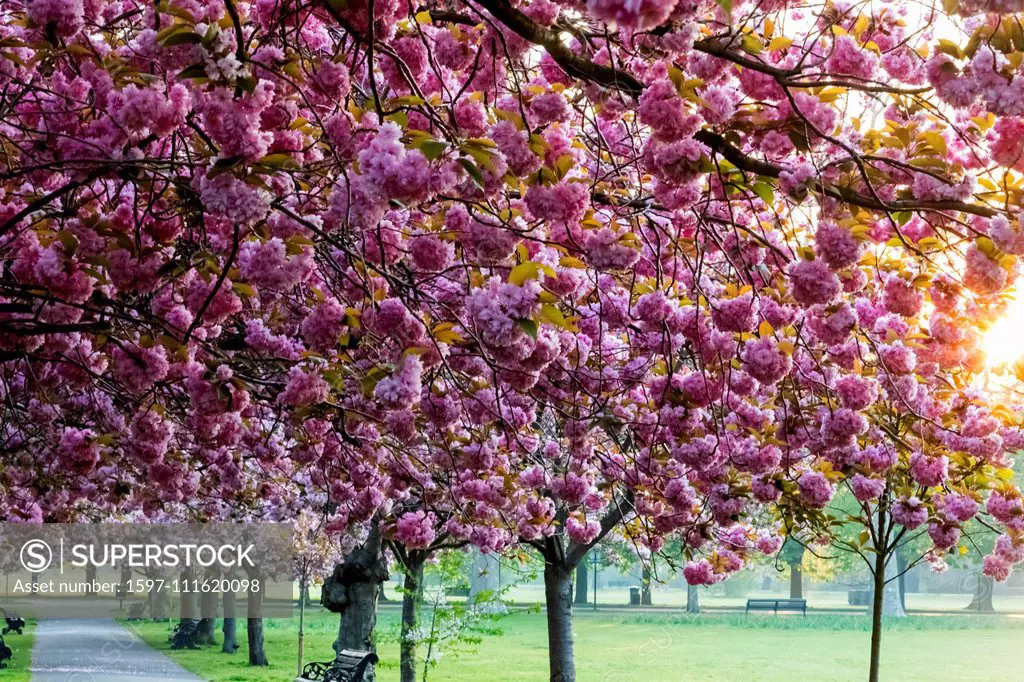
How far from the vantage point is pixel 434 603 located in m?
12.8

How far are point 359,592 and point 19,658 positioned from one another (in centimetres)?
954

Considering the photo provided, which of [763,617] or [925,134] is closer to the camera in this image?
[925,134]

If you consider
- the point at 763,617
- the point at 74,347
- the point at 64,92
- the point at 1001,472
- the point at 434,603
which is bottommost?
the point at 763,617

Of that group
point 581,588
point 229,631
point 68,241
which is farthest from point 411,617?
point 581,588

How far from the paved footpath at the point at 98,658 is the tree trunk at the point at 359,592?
14.0 feet

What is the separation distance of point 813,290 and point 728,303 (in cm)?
55

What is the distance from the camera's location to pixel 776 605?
33.2 meters

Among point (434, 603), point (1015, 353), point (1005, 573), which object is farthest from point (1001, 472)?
point (434, 603)

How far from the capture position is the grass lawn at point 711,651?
18719 millimetres

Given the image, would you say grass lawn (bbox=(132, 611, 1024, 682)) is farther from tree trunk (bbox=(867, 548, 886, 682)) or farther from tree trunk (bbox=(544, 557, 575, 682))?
tree trunk (bbox=(867, 548, 886, 682))

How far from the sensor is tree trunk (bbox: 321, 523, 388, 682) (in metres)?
12.6

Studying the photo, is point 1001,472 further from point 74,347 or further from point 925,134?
point 74,347

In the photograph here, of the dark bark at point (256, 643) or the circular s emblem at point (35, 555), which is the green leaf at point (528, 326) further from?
the dark bark at point (256, 643)

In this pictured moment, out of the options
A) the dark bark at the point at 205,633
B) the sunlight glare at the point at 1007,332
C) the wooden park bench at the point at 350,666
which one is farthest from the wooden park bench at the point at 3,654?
the sunlight glare at the point at 1007,332
